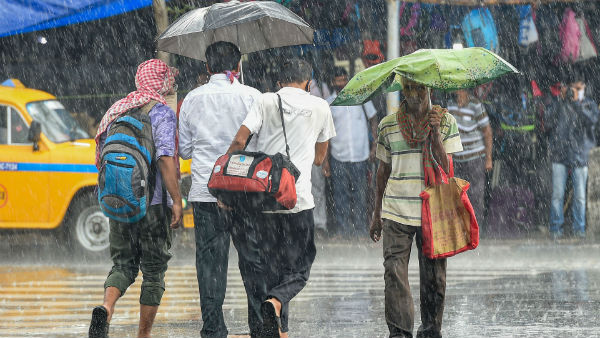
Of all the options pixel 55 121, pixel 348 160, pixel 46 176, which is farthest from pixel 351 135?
pixel 46 176

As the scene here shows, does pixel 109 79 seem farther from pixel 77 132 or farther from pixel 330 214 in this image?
pixel 330 214

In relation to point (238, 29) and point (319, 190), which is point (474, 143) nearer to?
point (319, 190)

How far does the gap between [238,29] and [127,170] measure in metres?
2.32

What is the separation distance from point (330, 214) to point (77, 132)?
3583 millimetres

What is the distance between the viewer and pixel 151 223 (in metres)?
7.00

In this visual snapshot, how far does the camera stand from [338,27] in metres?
14.7

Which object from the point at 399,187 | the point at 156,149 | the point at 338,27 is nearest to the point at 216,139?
the point at 156,149

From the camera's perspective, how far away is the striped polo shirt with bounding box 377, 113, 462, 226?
6613 mm

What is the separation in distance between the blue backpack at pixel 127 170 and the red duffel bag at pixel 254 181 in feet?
1.61

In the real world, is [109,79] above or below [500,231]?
above

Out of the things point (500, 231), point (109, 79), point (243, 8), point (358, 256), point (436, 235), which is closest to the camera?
point (436, 235)

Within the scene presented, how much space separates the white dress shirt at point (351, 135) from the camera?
46.0ft

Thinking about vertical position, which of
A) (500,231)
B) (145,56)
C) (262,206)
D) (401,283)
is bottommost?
(500,231)

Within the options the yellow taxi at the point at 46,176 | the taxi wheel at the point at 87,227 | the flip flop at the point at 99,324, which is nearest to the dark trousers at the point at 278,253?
the flip flop at the point at 99,324
